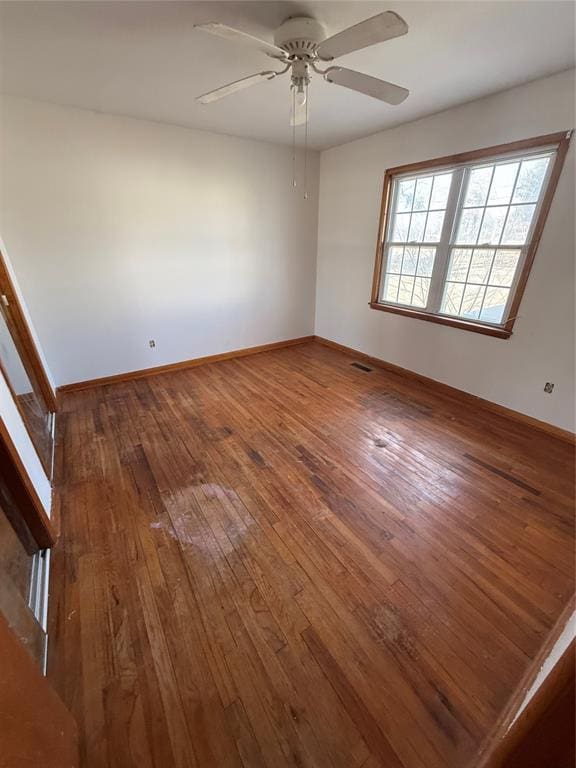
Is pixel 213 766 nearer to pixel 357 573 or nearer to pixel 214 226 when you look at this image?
pixel 357 573

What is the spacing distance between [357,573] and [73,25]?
3124mm

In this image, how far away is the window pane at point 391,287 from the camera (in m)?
3.65

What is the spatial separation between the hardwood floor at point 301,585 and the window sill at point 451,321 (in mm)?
830

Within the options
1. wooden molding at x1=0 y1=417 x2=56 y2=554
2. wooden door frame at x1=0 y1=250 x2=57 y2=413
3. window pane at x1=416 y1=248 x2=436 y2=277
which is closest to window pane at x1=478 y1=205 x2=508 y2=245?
window pane at x1=416 y1=248 x2=436 y2=277

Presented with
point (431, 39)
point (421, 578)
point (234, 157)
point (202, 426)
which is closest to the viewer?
point (421, 578)

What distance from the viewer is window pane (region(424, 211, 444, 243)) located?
3.11 metres

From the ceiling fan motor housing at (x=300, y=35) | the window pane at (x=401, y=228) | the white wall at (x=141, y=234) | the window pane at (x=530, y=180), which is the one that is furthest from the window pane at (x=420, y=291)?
the ceiling fan motor housing at (x=300, y=35)

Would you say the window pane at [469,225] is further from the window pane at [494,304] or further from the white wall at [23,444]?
the white wall at [23,444]

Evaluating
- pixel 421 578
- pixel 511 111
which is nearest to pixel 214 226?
pixel 511 111

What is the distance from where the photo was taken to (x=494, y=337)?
2842mm

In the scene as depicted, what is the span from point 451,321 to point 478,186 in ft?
3.85

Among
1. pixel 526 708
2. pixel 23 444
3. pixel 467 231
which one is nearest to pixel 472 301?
pixel 467 231

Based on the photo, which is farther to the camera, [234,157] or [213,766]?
[234,157]

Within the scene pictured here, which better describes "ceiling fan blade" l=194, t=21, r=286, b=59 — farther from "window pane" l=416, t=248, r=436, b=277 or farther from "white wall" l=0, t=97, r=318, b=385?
"window pane" l=416, t=248, r=436, b=277
